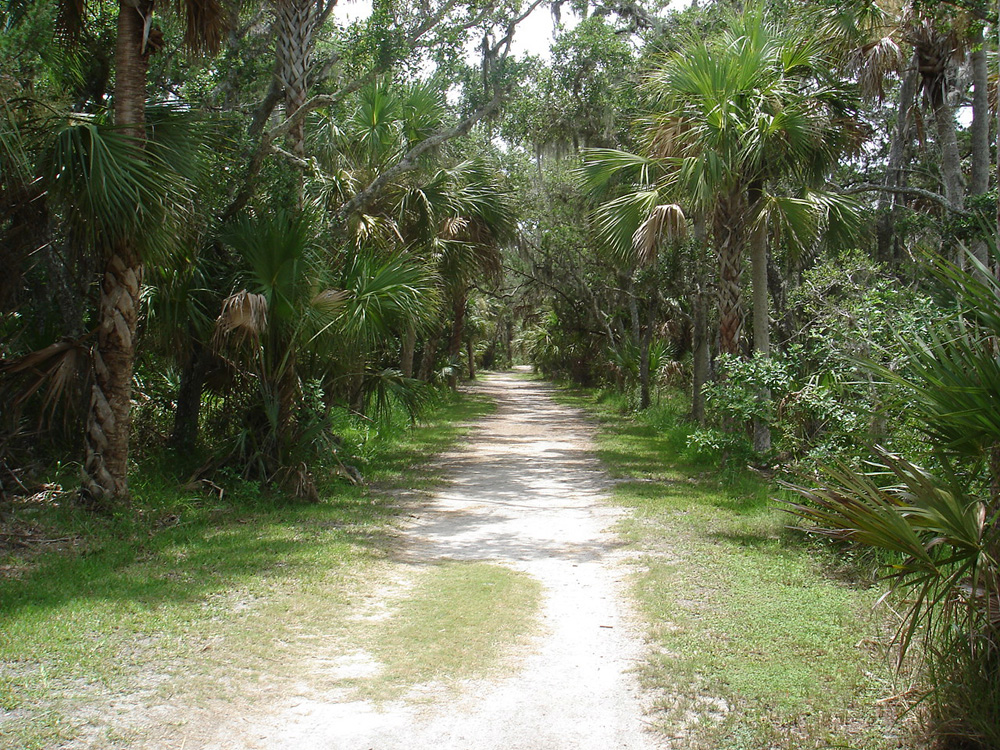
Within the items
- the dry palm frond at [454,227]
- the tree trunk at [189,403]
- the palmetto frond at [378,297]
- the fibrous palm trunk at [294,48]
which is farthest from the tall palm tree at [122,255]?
the dry palm frond at [454,227]

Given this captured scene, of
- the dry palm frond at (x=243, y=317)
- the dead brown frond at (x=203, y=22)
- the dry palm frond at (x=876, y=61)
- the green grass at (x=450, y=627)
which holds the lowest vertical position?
the green grass at (x=450, y=627)

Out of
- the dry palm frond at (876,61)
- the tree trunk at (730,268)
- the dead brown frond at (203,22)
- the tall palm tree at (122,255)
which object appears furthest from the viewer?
the dry palm frond at (876,61)

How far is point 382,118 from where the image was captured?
47.4ft

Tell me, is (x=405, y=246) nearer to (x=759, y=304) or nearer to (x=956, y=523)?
(x=759, y=304)

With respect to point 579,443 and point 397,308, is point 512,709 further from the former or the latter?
point 579,443

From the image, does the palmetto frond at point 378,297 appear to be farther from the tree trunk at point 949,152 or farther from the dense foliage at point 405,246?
the tree trunk at point 949,152

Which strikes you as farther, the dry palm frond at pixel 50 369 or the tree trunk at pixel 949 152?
the tree trunk at pixel 949 152

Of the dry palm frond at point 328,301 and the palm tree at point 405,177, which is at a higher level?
the palm tree at point 405,177

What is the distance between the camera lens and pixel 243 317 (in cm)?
841

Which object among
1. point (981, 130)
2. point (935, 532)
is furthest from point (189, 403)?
point (981, 130)

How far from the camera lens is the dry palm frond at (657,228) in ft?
37.0

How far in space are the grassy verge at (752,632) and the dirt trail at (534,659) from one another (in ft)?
0.84

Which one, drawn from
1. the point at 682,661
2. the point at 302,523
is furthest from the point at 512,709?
the point at 302,523

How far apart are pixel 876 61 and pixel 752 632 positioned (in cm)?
1213
